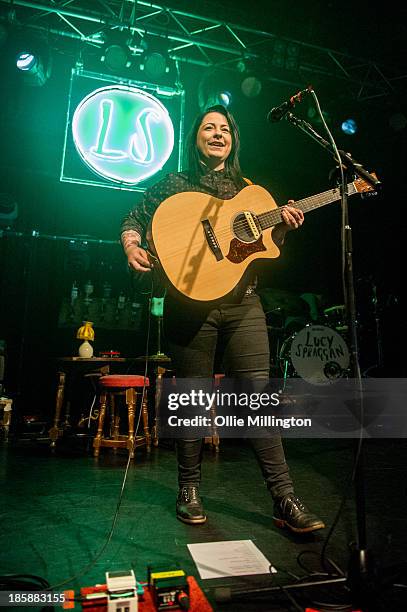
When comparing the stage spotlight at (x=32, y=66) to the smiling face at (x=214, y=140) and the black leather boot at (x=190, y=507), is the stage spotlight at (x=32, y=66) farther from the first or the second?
the black leather boot at (x=190, y=507)

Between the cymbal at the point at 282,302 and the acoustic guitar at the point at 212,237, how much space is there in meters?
4.38

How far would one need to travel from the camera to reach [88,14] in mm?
5152

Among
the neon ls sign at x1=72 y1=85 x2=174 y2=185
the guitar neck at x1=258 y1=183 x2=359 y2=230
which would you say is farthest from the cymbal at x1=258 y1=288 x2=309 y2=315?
the guitar neck at x1=258 y1=183 x2=359 y2=230

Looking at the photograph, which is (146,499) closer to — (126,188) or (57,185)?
(126,188)

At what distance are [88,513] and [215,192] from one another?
74.2 inches

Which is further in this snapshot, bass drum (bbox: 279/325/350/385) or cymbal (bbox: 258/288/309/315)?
cymbal (bbox: 258/288/309/315)

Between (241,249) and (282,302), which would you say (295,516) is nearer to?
(241,249)

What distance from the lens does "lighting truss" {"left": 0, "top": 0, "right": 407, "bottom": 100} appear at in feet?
16.7

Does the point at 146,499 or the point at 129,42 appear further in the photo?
the point at 129,42

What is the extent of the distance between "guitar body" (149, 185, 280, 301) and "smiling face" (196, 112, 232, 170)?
30cm

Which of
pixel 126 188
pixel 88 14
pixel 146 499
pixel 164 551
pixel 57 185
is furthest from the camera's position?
pixel 57 185

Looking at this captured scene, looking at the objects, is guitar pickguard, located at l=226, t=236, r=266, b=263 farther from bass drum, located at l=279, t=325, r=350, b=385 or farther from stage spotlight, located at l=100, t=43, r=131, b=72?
stage spotlight, located at l=100, t=43, r=131, b=72

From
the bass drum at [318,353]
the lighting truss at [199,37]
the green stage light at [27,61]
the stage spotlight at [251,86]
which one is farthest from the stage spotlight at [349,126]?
the green stage light at [27,61]

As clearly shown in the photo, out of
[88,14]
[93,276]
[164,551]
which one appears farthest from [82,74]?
[164,551]
